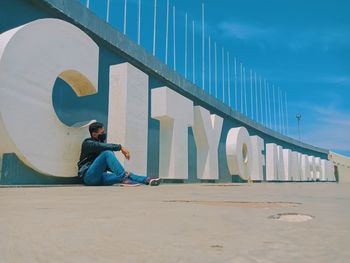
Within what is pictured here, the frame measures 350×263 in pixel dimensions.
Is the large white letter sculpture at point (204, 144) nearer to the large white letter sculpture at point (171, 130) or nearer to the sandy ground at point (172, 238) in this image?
the large white letter sculpture at point (171, 130)

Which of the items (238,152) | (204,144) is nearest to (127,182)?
(204,144)

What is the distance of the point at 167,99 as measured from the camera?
324 inches

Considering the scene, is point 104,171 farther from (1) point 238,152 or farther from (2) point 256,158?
(2) point 256,158

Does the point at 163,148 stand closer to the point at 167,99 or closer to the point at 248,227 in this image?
Answer: the point at 167,99

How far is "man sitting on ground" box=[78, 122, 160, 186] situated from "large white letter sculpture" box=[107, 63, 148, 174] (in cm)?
101

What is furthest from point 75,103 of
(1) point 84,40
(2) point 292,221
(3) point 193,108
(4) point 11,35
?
(2) point 292,221

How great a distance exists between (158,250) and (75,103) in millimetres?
6522

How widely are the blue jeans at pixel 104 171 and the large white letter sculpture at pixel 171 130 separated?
2.89 metres

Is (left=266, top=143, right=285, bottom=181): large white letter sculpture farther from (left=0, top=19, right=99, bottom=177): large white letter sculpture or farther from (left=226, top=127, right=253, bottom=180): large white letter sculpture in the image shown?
(left=0, top=19, right=99, bottom=177): large white letter sculpture

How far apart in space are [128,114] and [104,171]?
154 centimetres

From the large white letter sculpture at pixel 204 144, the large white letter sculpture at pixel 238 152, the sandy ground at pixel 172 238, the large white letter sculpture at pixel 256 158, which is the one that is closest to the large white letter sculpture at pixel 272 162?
the large white letter sculpture at pixel 256 158

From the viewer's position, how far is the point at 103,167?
5.63 metres

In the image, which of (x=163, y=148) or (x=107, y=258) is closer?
(x=107, y=258)

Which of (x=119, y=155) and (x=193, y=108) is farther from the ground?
(x=193, y=108)
